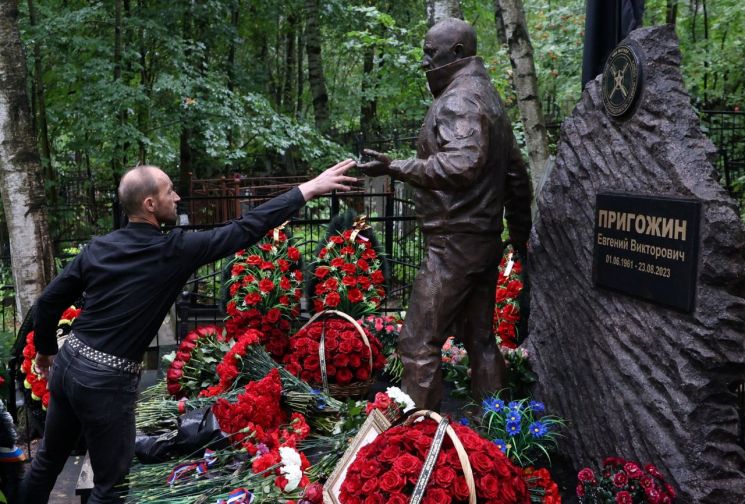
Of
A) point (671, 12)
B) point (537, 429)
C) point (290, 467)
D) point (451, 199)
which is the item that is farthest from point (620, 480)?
point (671, 12)

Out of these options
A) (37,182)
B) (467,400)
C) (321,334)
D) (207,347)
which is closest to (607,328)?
(467,400)

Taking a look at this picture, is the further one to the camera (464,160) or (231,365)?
(231,365)

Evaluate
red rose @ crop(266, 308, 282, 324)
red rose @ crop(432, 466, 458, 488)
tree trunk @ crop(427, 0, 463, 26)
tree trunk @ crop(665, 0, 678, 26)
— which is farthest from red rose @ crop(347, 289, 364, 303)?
tree trunk @ crop(665, 0, 678, 26)

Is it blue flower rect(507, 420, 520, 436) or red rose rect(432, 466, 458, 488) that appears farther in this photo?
blue flower rect(507, 420, 520, 436)

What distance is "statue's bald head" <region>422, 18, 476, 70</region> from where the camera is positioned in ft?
13.5

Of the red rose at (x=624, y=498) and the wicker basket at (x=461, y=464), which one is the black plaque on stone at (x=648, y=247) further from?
the wicker basket at (x=461, y=464)

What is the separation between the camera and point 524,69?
6512 millimetres

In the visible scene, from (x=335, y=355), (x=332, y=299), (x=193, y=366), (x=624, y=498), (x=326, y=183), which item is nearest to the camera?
(x=624, y=498)

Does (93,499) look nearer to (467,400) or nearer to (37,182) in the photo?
(467,400)

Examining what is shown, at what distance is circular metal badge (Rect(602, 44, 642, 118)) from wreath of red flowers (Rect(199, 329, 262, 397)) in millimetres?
2768

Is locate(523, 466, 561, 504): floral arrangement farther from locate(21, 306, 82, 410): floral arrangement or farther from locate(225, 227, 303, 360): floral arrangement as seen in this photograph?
locate(21, 306, 82, 410): floral arrangement

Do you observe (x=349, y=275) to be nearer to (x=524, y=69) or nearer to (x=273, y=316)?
(x=273, y=316)

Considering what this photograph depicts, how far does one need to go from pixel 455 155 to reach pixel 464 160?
0.05 meters

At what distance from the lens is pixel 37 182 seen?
6660mm
